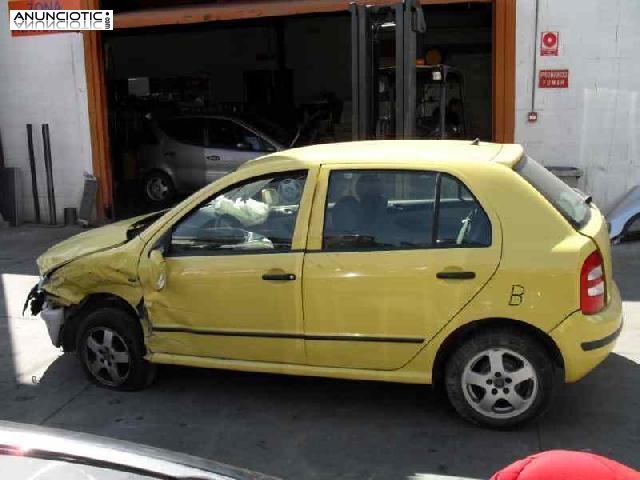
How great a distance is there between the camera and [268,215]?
14.1 ft

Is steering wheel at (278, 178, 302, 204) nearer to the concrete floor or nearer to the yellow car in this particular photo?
the yellow car

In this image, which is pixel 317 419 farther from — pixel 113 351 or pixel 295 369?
pixel 113 351

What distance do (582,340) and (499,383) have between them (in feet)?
1.67

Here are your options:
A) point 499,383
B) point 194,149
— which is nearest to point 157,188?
point 194,149

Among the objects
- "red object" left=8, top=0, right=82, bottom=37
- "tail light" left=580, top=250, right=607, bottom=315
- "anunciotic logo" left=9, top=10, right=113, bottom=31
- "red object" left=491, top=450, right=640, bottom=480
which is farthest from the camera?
"red object" left=8, top=0, right=82, bottom=37

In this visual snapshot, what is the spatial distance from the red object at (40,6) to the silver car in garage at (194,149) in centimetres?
290

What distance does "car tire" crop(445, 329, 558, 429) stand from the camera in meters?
3.89

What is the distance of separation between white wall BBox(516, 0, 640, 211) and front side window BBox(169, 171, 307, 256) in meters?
5.48

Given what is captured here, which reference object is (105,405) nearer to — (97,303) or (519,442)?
(97,303)

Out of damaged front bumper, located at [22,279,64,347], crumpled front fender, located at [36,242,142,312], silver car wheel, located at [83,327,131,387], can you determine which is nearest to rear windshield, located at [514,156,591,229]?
crumpled front fender, located at [36,242,142,312]

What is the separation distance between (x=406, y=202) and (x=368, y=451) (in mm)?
1421

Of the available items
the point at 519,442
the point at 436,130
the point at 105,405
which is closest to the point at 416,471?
the point at 519,442

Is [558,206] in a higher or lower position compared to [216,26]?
lower

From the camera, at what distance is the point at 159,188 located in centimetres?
1295
